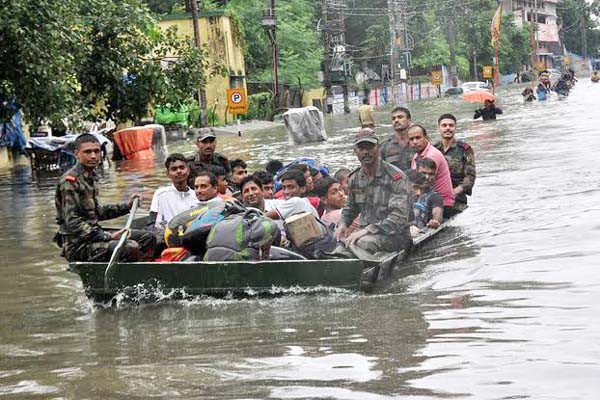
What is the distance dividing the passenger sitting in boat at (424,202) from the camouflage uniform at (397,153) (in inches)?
21.3

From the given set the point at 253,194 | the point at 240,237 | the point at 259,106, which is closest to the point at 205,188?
the point at 253,194

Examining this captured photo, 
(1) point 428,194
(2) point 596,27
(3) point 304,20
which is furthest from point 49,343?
(2) point 596,27

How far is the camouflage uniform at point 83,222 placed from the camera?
A: 10031mm

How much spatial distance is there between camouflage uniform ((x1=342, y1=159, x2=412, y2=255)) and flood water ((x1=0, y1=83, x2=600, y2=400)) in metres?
0.42

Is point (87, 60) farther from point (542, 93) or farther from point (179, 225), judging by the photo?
point (542, 93)

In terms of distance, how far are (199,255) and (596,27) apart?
15896 cm

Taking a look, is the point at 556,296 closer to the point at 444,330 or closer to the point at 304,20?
the point at 444,330

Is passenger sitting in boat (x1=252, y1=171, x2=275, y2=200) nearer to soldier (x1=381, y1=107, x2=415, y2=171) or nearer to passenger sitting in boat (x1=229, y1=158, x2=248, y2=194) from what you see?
passenger sitting in boat (x1=229, y1=158, x2=248, y2=194)

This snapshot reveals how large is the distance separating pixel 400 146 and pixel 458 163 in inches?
31.0

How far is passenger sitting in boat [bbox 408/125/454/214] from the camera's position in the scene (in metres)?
12.9

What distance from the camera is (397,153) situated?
44.9 ft

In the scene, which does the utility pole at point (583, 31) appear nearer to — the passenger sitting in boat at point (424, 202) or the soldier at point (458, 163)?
the soldier at point (458, 163)

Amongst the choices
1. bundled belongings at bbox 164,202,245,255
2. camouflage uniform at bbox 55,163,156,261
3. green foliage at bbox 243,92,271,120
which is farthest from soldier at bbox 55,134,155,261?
green foliage at bbox 243,92,271,120

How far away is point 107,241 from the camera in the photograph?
10.3 metres
